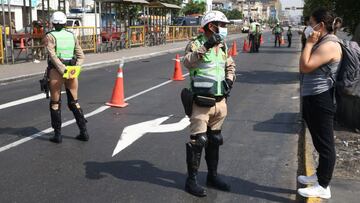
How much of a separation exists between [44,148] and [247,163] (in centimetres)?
280

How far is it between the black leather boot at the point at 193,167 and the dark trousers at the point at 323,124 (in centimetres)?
110

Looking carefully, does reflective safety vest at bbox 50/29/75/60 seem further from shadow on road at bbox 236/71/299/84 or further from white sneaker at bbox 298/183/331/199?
shadow on road at bbox 236/71/299/84

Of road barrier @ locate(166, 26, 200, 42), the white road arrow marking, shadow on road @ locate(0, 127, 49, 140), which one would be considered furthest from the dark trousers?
road barrier @ locate(166, 26, 200, 42)

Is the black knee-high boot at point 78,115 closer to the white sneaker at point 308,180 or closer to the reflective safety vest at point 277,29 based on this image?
the white sneaker at point 308,180

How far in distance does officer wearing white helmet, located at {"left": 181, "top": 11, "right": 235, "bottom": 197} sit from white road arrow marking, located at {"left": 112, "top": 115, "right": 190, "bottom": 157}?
2335 mm

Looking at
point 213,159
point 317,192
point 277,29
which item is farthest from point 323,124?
point 277,29

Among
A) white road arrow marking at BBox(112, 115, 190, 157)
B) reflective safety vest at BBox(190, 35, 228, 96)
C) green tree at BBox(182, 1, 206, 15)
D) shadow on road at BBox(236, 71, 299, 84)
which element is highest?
green tree at BBox(182, 1, 206, 15)

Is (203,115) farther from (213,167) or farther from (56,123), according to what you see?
(56,123)

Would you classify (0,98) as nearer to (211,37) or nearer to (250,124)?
(250,124)

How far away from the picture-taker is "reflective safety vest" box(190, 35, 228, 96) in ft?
15.6

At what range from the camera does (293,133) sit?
799 centimetres

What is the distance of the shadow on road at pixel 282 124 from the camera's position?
324 inches

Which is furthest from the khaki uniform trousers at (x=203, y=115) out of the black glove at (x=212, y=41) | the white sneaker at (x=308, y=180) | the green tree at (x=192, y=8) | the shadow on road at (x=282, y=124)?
the green tree at (x=192, y=8)

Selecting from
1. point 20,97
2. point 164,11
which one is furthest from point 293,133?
point 164,11
